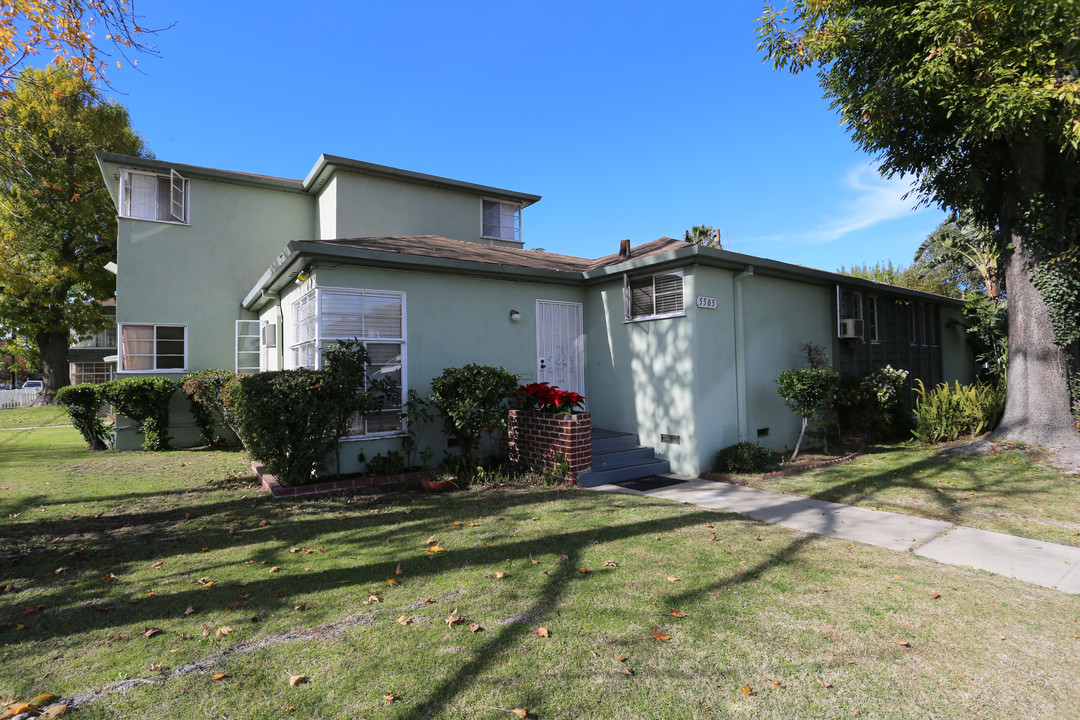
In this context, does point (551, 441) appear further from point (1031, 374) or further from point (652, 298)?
point (1031, 374)

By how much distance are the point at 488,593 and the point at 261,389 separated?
167 inches

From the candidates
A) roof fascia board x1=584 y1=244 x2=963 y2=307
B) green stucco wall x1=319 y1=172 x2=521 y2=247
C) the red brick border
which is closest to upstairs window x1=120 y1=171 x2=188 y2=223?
green stucco wall x1=319 y1=172 x2=521 y2=247

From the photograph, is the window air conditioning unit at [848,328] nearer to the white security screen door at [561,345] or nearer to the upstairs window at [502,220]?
the white security screen door at [561,345]

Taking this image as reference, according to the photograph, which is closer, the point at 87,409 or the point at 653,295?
the point at 653,295

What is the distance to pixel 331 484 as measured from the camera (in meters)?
6.72

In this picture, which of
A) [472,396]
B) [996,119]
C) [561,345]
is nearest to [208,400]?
[472,396]

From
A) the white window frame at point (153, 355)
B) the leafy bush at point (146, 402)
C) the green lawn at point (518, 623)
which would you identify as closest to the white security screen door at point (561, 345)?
the green lawn at point (518, 623)

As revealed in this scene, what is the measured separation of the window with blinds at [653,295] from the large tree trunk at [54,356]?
23986 mm

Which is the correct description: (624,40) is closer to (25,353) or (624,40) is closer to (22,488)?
(22,488)

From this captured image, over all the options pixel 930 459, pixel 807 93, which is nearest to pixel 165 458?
pixel 930 459

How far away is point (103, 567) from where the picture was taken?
13.7 feet

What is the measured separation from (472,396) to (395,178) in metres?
7.68

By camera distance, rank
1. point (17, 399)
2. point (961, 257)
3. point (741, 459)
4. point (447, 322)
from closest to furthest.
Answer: point (741, 459)
point (447, 322)
point (961, 257)
point (17, 399)

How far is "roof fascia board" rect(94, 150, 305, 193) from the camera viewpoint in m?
11.2
